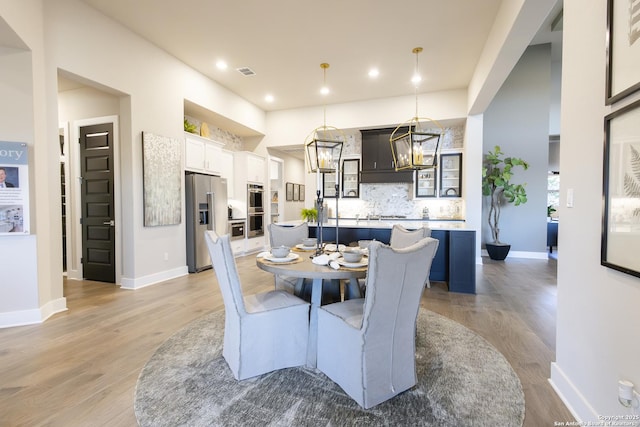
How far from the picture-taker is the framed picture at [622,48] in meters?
1.17

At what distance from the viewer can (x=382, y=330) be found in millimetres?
1657

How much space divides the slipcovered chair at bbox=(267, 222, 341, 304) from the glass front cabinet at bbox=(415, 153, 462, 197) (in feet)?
12.8

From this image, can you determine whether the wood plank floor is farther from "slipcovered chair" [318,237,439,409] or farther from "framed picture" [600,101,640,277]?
"framed picture" [600,101,640,277]

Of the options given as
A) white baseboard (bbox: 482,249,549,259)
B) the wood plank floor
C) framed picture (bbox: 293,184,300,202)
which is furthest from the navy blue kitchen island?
framed picture (bbox: 293,184,300,202)

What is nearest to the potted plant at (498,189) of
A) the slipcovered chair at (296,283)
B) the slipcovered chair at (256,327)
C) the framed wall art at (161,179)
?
the slipcovered chair at (296,283)

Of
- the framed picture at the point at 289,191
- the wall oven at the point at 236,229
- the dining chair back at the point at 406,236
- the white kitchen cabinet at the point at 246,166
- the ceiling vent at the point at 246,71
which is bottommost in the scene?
the wall oven at the point at 236,229

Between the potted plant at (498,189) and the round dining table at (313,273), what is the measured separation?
5.12m

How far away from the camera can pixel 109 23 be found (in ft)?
11.9

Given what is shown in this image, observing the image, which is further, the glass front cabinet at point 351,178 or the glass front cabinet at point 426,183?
the glass front cabinet at point 351,178

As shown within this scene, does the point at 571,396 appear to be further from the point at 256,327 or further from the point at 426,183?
the point at 426,183

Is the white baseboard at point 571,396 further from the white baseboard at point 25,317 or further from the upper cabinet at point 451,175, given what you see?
the upper cabinet at point 451,175

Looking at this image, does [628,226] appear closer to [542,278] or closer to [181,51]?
[542,278]

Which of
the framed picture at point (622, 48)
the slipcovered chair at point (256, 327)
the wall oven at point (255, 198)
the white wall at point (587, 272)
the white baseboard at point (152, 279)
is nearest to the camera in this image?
the framed picture at point (622, 48)

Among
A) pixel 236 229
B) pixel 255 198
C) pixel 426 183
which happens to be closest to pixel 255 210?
pixel 255 198
